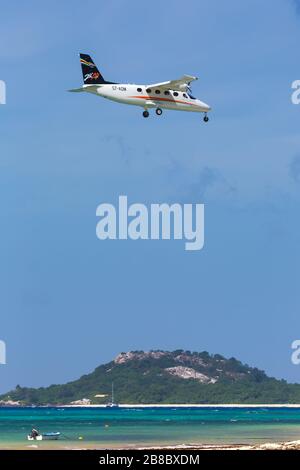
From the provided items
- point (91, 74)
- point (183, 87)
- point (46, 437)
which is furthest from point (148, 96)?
point (46, 437)

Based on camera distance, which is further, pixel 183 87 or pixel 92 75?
pixel 183 87

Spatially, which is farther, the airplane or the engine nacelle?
the engine nacelle

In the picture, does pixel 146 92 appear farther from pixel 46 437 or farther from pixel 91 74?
pixel 46 437

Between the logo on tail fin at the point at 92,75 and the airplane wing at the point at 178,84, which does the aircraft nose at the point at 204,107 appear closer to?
the airplane wing at the point at 178,84

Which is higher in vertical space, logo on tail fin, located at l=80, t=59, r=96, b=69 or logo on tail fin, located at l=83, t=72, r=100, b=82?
logo on tail fin, located at l=80, t=59, r=96, b=69

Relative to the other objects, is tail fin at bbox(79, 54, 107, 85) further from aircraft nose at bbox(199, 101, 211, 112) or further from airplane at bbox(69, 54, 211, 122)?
aircraft nose at bbox(199, 101, 211, 112)

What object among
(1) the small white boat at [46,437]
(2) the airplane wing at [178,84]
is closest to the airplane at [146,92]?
(2) the airplane wing at [178,84]

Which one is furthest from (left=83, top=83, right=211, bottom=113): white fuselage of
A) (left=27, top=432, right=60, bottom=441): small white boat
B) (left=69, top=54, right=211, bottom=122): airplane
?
(left=27, top=432, right=60, bottom=441): small white boat

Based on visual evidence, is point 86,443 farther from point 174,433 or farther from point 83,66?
point 83,66
